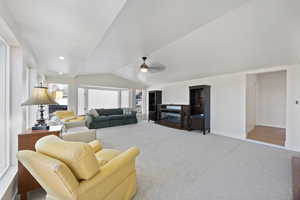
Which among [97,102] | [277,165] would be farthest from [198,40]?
[97,102]

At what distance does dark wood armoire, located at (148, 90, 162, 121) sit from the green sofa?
1103 mm

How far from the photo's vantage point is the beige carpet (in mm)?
1896

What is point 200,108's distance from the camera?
578cm

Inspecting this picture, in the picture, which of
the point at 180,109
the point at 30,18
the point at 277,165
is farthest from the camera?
the point at 180,109

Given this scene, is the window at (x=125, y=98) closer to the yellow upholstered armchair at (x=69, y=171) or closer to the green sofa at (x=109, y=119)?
the green sofa at (x=109, y=119)

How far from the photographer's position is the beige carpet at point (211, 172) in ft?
6.22

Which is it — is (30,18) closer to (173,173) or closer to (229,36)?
(173,173)

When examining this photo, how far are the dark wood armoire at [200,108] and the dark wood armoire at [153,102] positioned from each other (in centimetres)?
236

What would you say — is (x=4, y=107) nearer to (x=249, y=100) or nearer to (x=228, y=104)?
(x=228, y=104)

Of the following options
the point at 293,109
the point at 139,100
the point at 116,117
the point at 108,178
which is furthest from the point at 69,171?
the point at 139,100

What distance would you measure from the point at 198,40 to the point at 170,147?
2757 mm

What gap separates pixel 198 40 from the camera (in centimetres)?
319

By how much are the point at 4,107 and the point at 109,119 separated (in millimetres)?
4366

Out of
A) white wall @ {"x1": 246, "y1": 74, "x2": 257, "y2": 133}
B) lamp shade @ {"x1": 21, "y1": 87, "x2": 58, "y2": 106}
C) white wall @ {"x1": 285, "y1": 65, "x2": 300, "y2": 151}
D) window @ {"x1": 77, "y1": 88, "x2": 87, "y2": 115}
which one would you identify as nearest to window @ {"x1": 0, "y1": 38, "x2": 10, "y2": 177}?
lamp shade @ {"x1": 21, "y1": 87, "x2": 58, "y2": 106}
